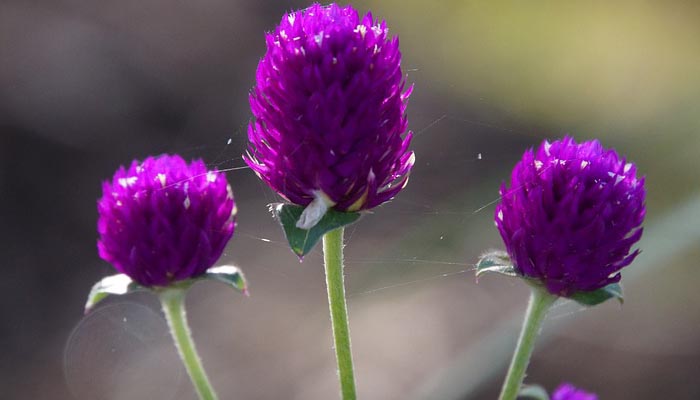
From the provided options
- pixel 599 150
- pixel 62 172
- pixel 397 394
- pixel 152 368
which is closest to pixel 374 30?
pixel 599 150

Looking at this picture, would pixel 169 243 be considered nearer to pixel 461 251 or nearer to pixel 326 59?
pixel 326 59

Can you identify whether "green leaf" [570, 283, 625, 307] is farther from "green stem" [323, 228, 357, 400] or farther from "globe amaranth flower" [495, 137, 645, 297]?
"green stem" [323, 228, 357, 400]

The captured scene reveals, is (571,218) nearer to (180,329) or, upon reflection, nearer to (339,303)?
(339,303)

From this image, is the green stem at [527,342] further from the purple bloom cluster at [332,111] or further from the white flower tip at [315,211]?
the white flower tip at [315,211]

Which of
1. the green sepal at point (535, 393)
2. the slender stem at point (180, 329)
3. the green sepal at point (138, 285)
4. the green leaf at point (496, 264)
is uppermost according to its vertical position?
the green leaf at point (496, 264)

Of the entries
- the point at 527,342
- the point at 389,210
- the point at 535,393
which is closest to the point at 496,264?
the point at 527,342

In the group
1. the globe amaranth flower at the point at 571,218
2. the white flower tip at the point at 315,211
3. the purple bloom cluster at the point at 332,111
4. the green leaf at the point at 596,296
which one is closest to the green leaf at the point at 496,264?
the globe amaranth flower at the point at 571,218

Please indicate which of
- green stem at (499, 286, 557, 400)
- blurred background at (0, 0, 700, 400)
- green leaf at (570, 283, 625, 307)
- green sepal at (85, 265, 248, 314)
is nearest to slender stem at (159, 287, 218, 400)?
green sepal at (85, 265, 248, 314)
